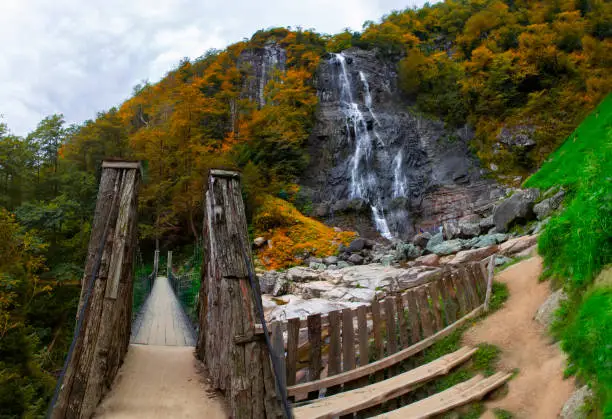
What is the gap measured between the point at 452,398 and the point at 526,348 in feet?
4.86

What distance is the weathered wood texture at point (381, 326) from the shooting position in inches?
168

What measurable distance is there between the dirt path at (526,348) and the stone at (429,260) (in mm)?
3391

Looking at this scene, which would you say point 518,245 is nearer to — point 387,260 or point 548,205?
point 548,205

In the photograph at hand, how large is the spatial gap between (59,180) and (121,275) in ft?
57.8

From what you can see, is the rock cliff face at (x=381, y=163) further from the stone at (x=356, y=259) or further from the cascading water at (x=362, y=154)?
the stone at (x=356, y=259)

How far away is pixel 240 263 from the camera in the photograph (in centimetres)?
255

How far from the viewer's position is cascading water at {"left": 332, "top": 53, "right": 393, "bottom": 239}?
19250mm

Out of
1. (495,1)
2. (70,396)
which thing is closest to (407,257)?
(70,396)

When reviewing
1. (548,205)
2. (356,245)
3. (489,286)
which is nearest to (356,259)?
(356,245)

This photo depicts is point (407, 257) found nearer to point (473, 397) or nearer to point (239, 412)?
point (473, 397)

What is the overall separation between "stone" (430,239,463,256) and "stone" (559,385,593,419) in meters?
7.65

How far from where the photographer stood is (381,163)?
Result: 21.2 m

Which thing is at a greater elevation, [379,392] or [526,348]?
[526,348]

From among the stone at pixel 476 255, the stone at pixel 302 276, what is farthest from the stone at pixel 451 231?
the stone at pixel 302 276
